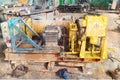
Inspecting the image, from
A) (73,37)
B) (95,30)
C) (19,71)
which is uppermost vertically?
(95,30)

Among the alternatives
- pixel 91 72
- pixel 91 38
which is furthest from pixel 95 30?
pixel 91 72

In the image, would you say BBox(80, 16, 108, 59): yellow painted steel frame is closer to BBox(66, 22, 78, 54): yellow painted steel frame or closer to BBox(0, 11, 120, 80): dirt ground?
BBox(66, 22, 78, 54): yellow painted steel frame

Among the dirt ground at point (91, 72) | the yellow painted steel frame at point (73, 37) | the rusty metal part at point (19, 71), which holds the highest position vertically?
the yellow painted steel frame at point (73, 37)

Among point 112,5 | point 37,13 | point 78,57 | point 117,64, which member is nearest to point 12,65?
point 78,57

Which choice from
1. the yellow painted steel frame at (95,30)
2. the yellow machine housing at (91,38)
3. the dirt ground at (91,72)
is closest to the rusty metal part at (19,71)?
the dirt ground at (91,72)

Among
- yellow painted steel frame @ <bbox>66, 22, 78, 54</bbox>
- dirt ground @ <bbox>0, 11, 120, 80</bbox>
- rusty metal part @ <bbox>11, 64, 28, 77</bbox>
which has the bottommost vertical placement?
dirt ground @ <bbox>0, 11, 120, 80</bbox>

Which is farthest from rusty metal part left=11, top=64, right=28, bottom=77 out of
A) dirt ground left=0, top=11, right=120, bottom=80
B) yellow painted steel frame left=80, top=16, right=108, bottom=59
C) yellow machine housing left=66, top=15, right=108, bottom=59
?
yellow painted steel frame left=80, top=16, right=108, bottom=59

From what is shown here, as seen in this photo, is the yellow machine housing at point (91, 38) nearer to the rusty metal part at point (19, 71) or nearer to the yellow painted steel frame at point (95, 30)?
the yellow painted steel frame at point (95, 30)

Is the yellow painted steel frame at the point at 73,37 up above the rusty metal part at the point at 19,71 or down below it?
above

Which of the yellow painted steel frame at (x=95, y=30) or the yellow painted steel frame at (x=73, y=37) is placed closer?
the yellow painted steel frame at (x=95, y=30)

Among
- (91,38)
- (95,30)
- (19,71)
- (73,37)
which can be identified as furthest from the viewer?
(73,37)

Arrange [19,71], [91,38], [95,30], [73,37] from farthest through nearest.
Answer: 1. [73,37]
2. [19,71]
3. [91,38]
4. [95,30]

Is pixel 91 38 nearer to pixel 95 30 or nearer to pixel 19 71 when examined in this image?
pixel 95 30

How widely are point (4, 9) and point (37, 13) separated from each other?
1.28 meters
